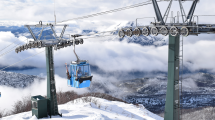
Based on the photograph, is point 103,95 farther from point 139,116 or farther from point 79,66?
point 79,66

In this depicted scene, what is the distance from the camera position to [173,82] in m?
14.4

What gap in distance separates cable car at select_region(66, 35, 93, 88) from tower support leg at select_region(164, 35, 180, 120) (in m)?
6.73

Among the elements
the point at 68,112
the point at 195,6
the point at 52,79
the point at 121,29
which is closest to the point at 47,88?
the point at 52,79

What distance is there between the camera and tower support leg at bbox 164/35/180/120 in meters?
14.1

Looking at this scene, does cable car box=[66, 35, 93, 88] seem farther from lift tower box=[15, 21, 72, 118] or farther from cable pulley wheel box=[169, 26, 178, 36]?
cable pulley wheel box=[169, 26, 178, 36]

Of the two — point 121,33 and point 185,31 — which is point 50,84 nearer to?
point 121,33

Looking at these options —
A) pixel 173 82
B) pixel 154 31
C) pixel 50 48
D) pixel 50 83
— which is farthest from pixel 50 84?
pixel 154 31

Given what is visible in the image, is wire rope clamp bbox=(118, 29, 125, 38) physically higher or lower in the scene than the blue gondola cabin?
higher

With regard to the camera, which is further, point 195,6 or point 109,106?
point 109,106

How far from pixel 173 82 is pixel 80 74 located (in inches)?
301

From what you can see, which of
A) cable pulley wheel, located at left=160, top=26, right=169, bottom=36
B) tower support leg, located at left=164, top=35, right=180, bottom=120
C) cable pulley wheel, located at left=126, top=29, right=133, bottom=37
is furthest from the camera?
cable pulley wheel, located at left=126, top=29, right=133, bottom=37

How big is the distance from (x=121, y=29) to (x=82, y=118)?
13047 millimetres

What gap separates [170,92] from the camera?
14.6 metres

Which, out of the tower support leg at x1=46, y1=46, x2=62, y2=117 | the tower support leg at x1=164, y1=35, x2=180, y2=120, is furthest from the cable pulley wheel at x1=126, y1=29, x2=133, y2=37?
the tower support leg at x1=46, y1=46, x2=62, y2=117
